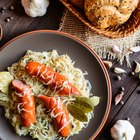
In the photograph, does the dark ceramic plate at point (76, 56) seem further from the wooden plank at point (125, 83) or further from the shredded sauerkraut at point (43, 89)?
the wooden plank at point (125, 83)

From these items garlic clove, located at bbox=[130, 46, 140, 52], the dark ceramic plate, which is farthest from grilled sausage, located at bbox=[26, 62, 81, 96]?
garlic clove, located at bbox=[130, 46, 140, 52]

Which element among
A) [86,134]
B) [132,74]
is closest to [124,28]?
[132,74]

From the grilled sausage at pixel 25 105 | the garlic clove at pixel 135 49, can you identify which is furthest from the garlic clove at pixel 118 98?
the grilled sausage at pixel 25 105

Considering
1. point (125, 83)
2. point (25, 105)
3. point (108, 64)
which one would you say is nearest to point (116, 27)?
point (108, 64)

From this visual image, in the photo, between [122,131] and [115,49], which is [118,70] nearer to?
[115,49]

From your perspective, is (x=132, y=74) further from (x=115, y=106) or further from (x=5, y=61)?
(x=5, y=61)

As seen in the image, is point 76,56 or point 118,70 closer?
point 76,56
